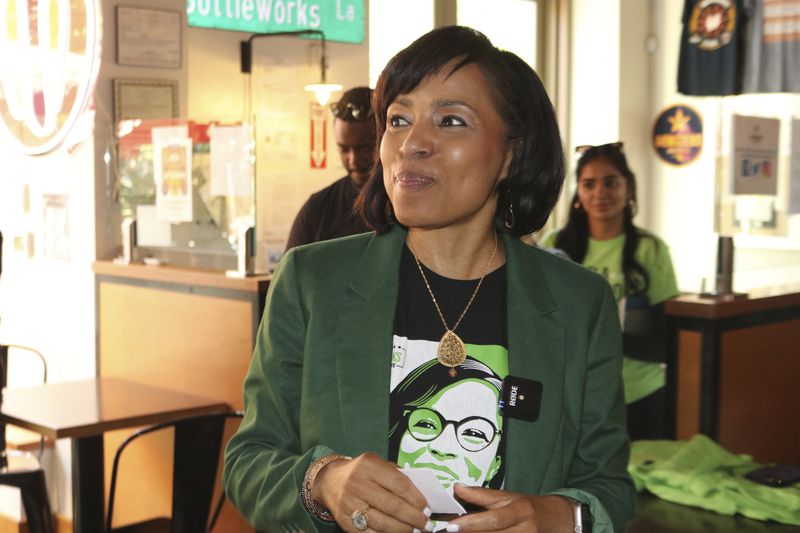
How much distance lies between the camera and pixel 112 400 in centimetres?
364

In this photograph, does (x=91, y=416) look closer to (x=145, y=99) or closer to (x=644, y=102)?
(x=145, y=99)

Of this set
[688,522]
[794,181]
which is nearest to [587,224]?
[794,181]

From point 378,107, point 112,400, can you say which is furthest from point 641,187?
point 378,107

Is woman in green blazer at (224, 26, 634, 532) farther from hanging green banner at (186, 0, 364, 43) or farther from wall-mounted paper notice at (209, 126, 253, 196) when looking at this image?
hanging green banner at (186, 0, 364, 43)

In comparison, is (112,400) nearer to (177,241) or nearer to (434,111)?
(177,241)

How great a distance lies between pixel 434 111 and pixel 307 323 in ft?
1.15

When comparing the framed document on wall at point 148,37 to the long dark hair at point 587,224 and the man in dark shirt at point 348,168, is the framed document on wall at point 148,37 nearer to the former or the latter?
the man in dark shirt at point 348,168

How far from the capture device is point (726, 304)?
153 inches

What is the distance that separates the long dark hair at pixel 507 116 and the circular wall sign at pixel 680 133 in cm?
640

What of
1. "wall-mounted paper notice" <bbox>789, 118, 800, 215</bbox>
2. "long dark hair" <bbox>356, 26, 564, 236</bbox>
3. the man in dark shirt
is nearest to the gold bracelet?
"long dark hair" <bbox>356, 26, 564, 236</bbox>

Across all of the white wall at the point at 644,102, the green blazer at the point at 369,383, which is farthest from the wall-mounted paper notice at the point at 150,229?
the white wall at the point at 644,102

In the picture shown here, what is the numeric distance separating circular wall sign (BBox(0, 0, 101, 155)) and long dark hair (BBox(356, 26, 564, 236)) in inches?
125

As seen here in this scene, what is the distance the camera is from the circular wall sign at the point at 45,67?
448 cm

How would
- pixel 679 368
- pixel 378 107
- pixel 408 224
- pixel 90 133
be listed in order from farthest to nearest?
pixel 90 133, pixel 679 368, pixel 378 107, pixel 408 224
